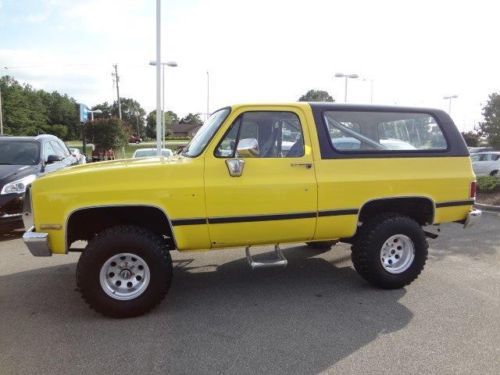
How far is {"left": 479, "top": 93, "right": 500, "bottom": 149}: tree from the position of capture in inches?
925

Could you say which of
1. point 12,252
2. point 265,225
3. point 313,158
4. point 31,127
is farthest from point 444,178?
point 31,127

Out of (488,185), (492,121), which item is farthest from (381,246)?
(492,121)

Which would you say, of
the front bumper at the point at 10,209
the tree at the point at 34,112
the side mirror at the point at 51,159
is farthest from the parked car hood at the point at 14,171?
the tree at the point at 34,112

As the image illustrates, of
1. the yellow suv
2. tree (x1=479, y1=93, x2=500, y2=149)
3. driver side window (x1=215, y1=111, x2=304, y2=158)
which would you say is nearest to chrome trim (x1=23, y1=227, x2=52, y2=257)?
the yellow suv

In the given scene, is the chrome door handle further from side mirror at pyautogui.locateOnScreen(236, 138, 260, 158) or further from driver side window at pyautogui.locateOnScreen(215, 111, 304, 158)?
side mirror at pyautogui.locateOnScreen(236, 138, 260, 158)

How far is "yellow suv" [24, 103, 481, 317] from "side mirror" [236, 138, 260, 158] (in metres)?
0.01

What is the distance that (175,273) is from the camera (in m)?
5.34

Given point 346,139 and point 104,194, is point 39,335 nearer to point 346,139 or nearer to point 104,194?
point 104,194

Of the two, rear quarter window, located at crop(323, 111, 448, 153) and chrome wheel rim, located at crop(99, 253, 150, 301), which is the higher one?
rear quarter window, located at crop(323, 111, 448, 153)

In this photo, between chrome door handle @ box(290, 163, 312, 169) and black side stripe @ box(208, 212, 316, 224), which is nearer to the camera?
black side stripe @ box(208, 212, 316, 224)

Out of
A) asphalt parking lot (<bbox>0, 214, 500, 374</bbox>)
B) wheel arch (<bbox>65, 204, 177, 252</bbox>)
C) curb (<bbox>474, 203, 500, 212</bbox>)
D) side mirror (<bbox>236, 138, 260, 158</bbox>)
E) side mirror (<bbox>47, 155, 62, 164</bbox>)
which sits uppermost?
side mirror (<bbox>236, 138, 260, 158</bbox>)

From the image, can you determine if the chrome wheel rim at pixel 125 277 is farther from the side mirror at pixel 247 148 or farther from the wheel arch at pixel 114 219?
the side mirror at pixel 247 148

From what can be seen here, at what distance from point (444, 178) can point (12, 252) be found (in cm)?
600

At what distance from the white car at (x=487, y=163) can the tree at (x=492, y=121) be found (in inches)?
209
